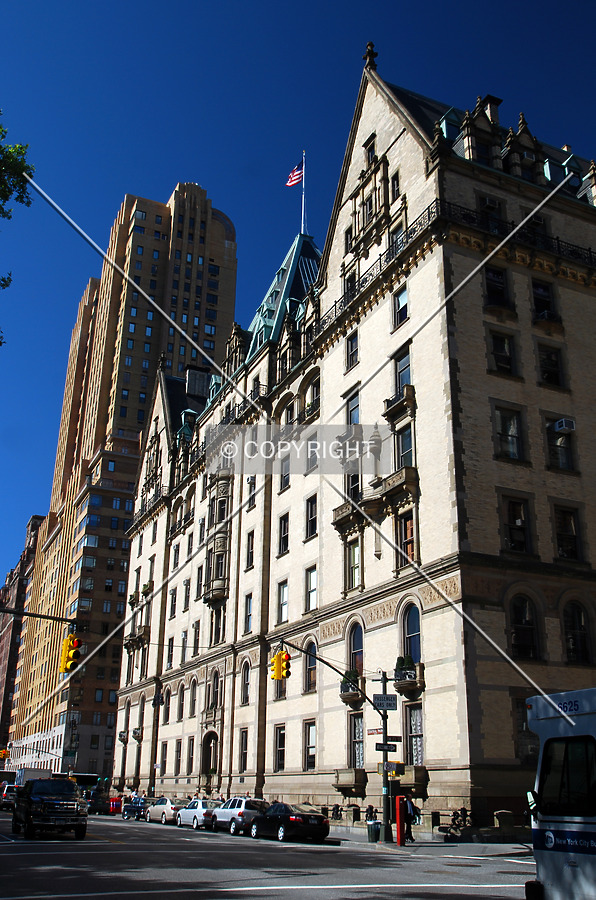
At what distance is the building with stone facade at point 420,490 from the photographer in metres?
30.1

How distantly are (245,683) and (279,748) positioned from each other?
590 cm

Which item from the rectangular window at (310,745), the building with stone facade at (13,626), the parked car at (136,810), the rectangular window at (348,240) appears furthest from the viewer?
the building with stone facade at (13,626)

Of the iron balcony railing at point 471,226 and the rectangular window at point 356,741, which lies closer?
the rectangular window at point 356,741

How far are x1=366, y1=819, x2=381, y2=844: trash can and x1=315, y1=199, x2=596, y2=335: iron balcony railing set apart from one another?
959 inches

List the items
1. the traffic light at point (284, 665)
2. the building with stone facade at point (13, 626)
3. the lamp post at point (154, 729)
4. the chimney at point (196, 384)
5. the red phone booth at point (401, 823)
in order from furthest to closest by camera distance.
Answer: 1. the building with stone facade at point (13, 626)
2. the chimney at point (196, 384)
3. the lamp post at point (154, 729)
4. the traffic light at point (284, 665)
5. the red phone booth at point (401, 823)

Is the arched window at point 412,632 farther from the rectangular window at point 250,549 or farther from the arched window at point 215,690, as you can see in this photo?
the arched window at point 215,690

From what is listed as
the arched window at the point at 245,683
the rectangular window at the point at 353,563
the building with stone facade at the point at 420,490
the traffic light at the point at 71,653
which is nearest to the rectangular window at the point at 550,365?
the building with stone facade at the point at 420,490

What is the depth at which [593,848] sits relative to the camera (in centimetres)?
1018

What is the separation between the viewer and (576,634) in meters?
31.6

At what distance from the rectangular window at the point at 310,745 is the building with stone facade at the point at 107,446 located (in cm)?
6281

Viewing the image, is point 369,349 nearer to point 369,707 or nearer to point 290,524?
point 290,524

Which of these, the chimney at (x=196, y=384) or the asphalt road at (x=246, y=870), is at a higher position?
the chimney at (x=196, y=384)

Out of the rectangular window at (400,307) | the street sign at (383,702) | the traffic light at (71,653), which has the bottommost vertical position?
the street sign at (383,702)

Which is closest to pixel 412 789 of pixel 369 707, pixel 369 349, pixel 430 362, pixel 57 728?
pixel 369 707
